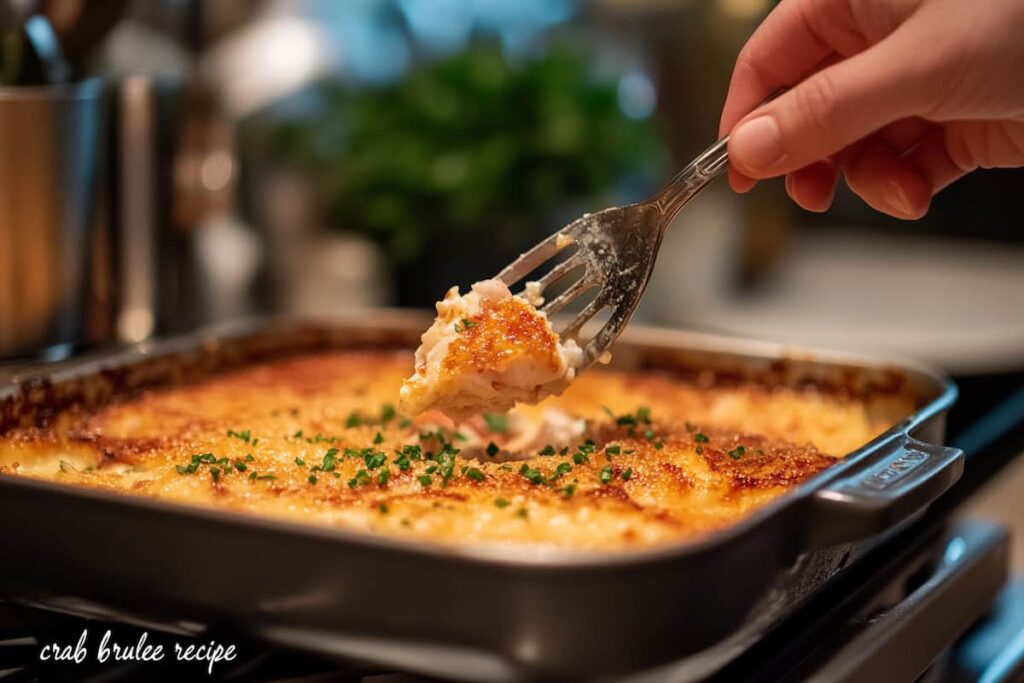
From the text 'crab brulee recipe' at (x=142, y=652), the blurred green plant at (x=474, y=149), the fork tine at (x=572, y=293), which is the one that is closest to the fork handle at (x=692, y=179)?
the fork tine at (x=572, y=293)

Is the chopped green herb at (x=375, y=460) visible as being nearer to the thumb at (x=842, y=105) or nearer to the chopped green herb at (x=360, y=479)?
the chopped green herb at (x=360, y=479)

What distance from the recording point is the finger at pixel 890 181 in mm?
1402

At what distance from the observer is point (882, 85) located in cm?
101

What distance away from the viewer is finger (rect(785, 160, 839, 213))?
1.42 meters

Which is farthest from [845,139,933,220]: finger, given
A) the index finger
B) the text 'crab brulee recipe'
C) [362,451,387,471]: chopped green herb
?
the text 'crab brulee recipe'

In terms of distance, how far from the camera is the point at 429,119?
8.38 feet

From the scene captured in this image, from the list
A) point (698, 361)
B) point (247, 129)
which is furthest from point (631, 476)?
point (247, 129)

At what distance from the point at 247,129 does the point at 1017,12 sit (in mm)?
1862

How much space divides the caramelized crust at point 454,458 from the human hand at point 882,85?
326 mm

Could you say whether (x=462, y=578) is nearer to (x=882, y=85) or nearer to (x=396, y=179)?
(x=882, y=85)

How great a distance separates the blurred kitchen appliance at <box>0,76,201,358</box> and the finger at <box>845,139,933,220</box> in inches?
42.3

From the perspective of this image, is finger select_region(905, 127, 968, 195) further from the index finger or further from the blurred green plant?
the blurred green plant

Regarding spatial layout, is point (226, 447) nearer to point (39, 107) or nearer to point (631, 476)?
point (631, 476)

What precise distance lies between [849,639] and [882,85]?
54 centimetres
